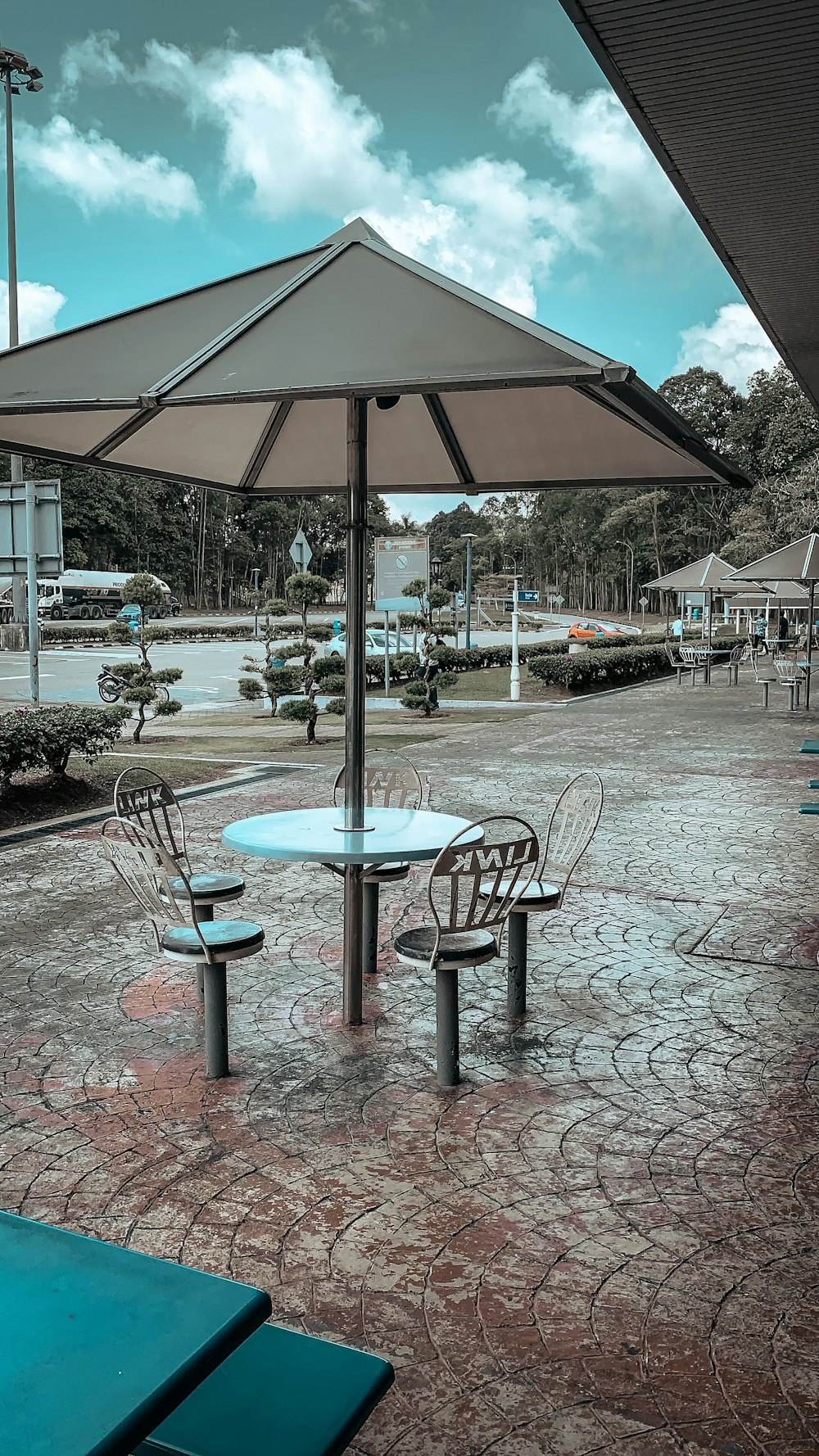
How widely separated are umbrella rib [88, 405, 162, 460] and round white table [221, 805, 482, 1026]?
5.26 ft

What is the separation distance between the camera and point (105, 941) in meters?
5.35

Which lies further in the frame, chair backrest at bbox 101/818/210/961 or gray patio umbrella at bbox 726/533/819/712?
gray patio umbrella at bbox 726/533/819/712

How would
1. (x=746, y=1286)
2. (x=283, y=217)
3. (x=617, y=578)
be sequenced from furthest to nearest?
(x=283, y=217) < (x=617, y=578) < (x=746, y=1286)

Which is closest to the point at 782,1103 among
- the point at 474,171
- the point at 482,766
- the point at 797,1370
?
the point at 797,1370

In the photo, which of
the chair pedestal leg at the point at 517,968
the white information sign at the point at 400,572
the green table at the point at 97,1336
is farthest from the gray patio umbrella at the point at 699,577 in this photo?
the green table at the point at 97,1336

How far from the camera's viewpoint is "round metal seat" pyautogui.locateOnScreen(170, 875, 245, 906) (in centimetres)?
438

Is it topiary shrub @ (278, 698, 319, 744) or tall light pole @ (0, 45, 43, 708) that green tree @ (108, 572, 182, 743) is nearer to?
tall light pole @ (0, 45, 43, 708)

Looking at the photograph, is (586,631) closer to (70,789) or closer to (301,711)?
(301,711)

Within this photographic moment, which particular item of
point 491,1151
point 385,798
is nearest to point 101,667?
point 385,798

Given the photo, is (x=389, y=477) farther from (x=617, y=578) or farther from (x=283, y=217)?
(x=283, y=217)

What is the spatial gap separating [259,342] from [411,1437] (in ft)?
8.80

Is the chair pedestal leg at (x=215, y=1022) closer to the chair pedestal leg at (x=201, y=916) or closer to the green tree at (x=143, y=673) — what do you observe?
the chair pedestal leg at (x=201, y=916)

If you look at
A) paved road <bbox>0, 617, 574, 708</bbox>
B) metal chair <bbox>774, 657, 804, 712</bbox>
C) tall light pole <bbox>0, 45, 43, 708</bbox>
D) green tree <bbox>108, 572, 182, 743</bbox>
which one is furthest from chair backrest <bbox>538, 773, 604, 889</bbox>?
paved road <bbox>0, 617, 574, 708</bbox>

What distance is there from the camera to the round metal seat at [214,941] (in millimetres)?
3828
